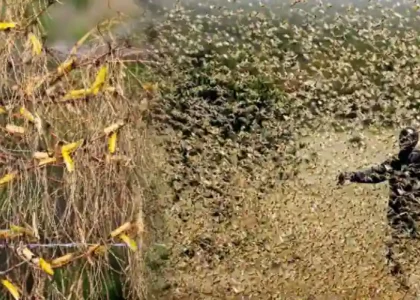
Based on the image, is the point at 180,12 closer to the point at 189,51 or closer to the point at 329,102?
the point at 189,51

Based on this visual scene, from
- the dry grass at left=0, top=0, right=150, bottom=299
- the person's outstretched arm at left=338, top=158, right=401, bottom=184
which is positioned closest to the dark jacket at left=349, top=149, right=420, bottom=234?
the person's outstretched arm at left=338, top=158, right=401, bottom=184

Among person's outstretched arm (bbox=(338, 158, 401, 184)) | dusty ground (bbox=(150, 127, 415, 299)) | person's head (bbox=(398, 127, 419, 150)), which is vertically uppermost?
person's head (bbox=(398, 127, 419, 150))

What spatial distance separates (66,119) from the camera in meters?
2.30

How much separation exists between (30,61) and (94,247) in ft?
1.57

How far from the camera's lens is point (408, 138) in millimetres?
2332

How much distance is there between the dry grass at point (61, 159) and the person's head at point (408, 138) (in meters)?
0.63

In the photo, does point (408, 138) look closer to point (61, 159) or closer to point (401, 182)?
point (401, 182)

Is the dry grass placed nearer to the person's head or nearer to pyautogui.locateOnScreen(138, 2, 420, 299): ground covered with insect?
pyautogui.locateOnScreen(138, 2, 420, 299): ground covered with insect

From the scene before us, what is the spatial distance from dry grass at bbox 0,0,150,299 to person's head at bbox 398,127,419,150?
63 centimetres

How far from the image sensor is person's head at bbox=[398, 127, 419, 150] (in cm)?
233

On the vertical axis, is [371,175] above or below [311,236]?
above

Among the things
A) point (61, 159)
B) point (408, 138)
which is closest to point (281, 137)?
point (408, 138)

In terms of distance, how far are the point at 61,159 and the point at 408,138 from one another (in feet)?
2.77

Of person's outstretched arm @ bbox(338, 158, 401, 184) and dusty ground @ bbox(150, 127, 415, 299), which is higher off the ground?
person's outstretched arm @ bbox(338, 158, 401, 184)
